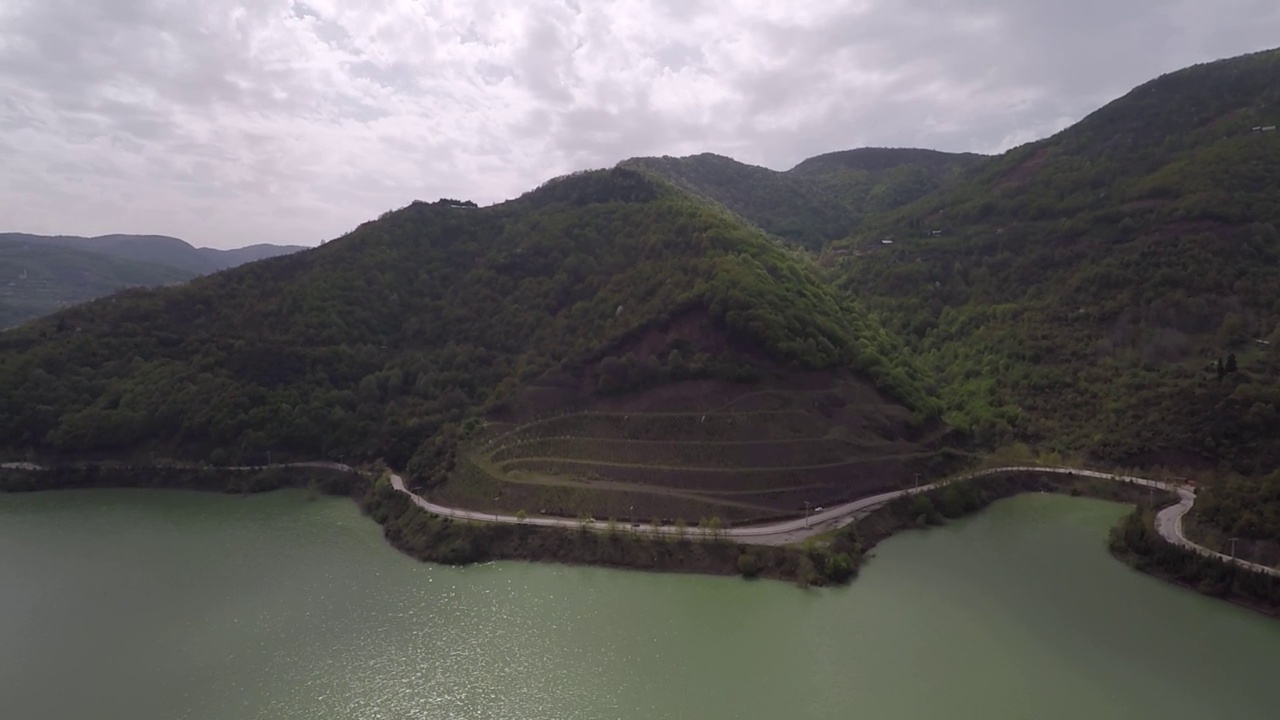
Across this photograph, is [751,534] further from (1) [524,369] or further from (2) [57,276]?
(2) [57,276]

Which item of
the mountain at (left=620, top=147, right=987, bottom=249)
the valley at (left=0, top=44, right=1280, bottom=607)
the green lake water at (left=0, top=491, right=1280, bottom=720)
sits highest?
the mountain at (left=620, top=147, right=987, bottom=249)

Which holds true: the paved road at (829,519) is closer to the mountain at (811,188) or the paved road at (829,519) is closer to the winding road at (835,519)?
the winding road at (835,519)

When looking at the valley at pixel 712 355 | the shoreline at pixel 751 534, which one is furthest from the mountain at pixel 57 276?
the shoreline at pixel 751 534

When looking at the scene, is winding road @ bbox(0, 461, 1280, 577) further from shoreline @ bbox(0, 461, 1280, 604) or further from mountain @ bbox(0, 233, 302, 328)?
mountain @ bbox(0, 233, 302, 328)

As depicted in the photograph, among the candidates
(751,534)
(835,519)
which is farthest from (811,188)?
(751,534)

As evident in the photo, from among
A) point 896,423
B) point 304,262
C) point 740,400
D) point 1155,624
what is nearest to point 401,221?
point 304,262

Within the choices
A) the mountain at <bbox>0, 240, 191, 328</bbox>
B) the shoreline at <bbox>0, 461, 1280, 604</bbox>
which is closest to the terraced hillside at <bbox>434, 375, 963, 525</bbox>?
the shoreline at <bbox>0, 461, 1280, 604</bbox>
